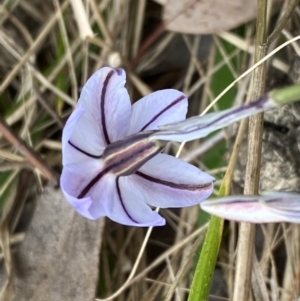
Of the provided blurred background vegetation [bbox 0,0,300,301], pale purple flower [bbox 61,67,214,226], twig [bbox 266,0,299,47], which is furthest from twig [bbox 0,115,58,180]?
twig [bbox 266,0,299,47]

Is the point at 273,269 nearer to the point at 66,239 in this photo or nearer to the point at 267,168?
the point at 267,168

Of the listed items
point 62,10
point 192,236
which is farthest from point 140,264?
point 62,10

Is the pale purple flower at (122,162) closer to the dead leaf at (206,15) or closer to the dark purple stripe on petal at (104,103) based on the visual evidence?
the dark purple stripe on petal at (104,103)

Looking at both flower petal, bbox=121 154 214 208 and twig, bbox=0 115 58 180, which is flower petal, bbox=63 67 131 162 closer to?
flower petal, bbox=121 154 214 208

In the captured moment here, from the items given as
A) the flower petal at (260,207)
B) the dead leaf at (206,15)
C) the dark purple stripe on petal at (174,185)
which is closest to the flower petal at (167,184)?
the dark purple stripe on petal at (174,185)

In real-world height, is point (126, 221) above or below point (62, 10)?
below

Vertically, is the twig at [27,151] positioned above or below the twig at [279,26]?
below

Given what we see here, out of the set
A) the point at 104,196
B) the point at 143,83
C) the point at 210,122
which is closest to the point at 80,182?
the point at 104,196
